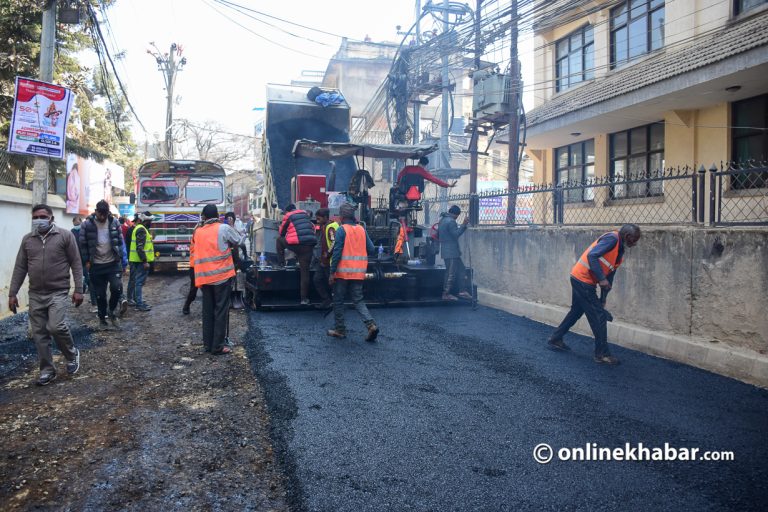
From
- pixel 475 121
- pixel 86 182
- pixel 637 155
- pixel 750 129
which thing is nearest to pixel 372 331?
pixel 750 129

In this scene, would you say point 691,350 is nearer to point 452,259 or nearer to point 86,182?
point 452,259

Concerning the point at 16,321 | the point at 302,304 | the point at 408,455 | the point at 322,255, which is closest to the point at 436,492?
the point at 408,455

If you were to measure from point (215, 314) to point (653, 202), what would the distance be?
823cm

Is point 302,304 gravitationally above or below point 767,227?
below

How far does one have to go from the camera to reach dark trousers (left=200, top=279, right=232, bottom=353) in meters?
6.51

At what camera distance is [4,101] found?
12766mm

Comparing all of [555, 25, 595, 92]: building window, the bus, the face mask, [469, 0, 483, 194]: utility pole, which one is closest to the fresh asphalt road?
the face mask

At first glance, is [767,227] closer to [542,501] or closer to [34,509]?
[542,501]

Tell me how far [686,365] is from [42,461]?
5772mm

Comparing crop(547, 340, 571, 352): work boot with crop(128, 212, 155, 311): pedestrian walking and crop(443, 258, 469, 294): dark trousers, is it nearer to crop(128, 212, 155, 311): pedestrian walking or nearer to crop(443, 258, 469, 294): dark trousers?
crop(443, 258, 469, 294): dark trousers

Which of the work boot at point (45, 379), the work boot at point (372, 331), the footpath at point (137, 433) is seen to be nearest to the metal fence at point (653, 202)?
the work boot at point (372, 331)

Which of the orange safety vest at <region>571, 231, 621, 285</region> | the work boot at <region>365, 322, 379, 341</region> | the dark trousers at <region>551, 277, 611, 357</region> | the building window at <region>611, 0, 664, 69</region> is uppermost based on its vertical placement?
the building window at <region>611, 0, 664, 69</region>

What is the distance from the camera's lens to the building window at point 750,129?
10344 mm

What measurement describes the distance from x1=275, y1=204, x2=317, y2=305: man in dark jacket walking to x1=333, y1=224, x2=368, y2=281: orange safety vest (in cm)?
175
